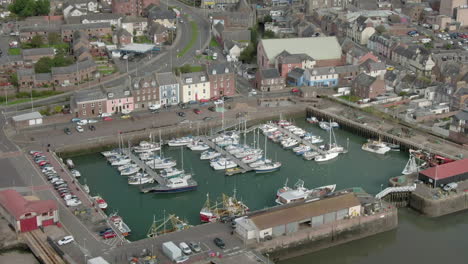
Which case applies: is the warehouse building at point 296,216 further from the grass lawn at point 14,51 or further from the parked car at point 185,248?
the grass lawn at point 14,51

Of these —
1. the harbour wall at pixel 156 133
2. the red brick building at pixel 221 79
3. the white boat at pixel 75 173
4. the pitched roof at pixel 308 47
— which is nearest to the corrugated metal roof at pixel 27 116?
the harbour wall at pixel 156 133

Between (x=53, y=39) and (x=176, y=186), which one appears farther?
(x=53, y=39)

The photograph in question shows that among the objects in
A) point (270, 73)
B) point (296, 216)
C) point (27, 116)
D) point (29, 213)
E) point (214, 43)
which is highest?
point (214, 43)

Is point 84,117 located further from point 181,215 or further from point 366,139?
point 366,139

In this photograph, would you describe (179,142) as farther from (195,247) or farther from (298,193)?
(195,247)

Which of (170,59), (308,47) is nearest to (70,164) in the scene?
(170,59)

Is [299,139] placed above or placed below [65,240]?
above

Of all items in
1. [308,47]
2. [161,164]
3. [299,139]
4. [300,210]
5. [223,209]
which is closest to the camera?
[300,210]
